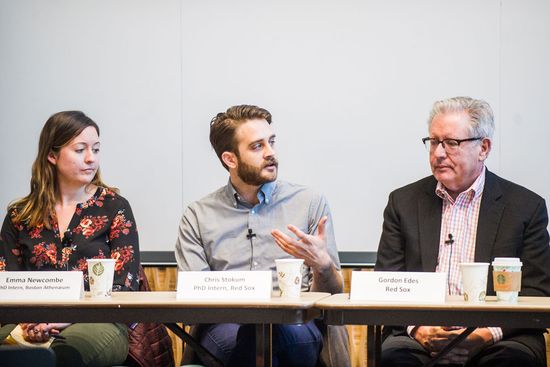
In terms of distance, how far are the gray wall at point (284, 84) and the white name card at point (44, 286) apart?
1.87 metres

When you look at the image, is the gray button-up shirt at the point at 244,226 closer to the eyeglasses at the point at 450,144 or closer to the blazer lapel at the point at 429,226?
the blazer lapel at the point at 429,226

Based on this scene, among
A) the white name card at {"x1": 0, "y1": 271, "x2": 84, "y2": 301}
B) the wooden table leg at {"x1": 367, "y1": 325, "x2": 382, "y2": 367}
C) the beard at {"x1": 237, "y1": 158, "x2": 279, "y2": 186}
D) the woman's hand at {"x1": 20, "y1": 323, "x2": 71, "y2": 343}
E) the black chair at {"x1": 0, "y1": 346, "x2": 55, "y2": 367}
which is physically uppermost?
the beard at {"x1": 237, "y1": 158, "x2": 279, "y2": 186}

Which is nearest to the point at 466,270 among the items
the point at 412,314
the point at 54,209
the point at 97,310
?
the point at 412,314

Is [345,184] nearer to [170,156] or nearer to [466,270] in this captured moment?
[170,156]

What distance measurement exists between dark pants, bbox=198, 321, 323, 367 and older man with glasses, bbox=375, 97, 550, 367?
0.29 metres

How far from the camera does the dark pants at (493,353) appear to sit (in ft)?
9.90

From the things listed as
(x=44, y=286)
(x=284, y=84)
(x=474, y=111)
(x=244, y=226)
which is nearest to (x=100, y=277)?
(x=44, y=286)

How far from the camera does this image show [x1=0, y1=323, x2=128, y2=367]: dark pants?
313cm

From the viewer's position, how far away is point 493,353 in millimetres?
3070

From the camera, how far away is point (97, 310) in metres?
2.70

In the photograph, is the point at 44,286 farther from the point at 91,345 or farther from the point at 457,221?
the point at 457,221

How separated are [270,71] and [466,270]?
7.40 feet

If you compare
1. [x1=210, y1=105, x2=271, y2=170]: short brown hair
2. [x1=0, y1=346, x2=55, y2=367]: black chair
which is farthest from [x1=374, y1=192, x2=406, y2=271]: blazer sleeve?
[x1=0, y1=346, x2=55, y2=367]: black chair

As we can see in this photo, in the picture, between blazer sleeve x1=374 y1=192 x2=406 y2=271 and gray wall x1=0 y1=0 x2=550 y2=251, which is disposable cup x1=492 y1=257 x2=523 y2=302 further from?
gray wall x1=0 y1=0 x2=550 y2=251
